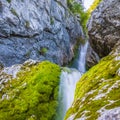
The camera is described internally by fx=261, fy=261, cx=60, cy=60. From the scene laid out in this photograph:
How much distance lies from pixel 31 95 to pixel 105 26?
5.30 meters

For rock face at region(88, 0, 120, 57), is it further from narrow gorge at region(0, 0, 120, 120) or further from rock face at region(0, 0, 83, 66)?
rock face at region(0, 0, 83, 66)

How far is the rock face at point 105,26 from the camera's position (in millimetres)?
11070

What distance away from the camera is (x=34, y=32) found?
59.6ft

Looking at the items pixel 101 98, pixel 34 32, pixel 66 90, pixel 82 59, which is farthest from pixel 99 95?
pixel 82 59

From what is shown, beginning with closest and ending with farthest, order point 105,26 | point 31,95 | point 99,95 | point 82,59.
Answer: point 99,95 < point 31,95 < point 105,26 < point 82,59

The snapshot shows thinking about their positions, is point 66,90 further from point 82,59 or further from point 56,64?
point 82,59

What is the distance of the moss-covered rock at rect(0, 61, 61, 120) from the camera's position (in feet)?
24.7

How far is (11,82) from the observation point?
854cm

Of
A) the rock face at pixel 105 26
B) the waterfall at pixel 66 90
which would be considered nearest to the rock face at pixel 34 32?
the rock face at pixel 105 26

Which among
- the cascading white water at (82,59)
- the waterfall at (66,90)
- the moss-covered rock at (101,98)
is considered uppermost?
the cascading white water at (82,59)

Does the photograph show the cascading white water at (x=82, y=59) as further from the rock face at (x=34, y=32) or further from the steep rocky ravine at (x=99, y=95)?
the steep rocky ravine at (x=99, y=95)

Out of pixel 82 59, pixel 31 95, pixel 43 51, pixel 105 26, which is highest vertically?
pixel 43 51

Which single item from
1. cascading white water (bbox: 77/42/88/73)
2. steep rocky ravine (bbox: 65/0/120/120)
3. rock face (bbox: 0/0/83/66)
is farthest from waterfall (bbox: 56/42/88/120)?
cascading white water (bbox: 77/42/88/73)

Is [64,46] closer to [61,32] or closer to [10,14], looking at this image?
[61,32]
